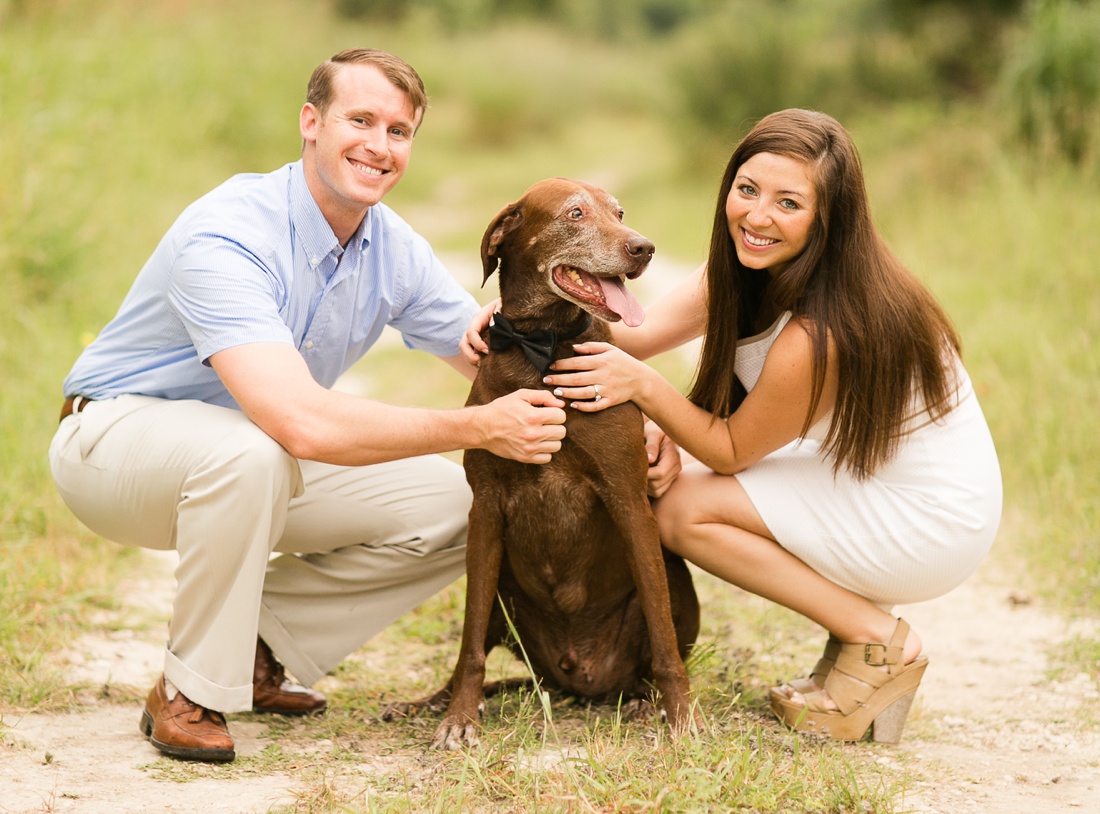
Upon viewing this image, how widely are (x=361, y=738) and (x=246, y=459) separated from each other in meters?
0.79

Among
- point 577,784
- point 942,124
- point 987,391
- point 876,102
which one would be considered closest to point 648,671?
point 577,784

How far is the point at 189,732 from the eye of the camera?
107 inches

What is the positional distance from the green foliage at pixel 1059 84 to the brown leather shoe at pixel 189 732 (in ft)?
21.1


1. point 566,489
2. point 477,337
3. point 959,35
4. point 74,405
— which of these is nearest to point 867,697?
point 566,489

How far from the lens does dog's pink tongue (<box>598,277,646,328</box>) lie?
2.73 meters

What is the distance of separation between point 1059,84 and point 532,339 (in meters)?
6.08

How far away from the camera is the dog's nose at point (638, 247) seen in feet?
9.09

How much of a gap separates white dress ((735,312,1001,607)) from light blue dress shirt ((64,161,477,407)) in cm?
99

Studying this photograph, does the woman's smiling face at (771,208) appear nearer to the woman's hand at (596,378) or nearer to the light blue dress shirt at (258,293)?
the woman's hand at (596,378)

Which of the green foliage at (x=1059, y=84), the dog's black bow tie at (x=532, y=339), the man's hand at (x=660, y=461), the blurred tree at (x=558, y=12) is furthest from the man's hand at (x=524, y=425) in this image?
the blurred tree at (x=558, y=12)

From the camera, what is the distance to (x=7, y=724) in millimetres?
2812

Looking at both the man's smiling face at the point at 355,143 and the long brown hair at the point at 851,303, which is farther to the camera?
the man's smiling face at the point at 355,143

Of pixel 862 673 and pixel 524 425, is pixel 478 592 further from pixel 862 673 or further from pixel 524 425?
pixel 862 673

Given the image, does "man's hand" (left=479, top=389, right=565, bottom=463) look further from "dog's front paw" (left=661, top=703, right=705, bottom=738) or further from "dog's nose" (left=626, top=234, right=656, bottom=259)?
"dog's front paw" (left=661, top=703, right=705, bottom=738)
